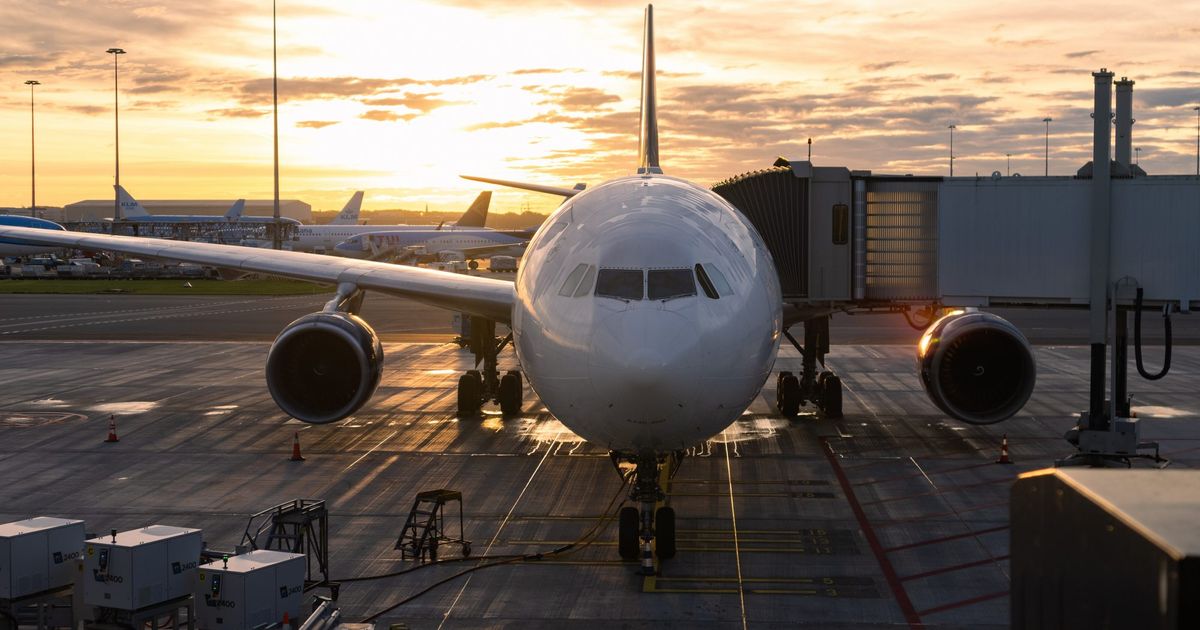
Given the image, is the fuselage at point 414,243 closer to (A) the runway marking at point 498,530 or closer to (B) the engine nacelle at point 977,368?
(A) the runway marking at point 498,530

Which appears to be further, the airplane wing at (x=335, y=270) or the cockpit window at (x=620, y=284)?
the airplane wing at (x=335, y=270)

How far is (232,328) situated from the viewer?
4862cm

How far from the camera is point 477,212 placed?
5153 inches

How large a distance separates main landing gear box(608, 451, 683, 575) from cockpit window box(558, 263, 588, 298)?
2.08 m

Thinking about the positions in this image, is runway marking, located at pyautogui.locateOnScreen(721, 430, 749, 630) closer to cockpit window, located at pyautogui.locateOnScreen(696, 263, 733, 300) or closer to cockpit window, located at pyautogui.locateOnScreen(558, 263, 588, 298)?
cockpit window, located at pyautogui.locateOnScreen(696, 263, 733, 300)

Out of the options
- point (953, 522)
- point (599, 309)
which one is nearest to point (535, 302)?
point (599, 309)

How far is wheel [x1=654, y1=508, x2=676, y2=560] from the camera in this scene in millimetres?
14539

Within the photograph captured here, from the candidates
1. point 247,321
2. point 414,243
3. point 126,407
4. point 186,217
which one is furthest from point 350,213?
point 126,407

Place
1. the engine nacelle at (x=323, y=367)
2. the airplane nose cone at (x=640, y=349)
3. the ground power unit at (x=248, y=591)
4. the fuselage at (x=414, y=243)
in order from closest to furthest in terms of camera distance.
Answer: the ground power unit at (x=248, y=591)
the airplane nose cone at (x=640, y=349)
the engine nacelle at (x=323, y=367)
the fuselage at (x=414, y=243)

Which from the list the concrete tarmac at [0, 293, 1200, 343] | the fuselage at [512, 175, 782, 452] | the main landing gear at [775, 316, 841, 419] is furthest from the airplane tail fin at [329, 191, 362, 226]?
the fuselage at [512, 175, 782, 452]

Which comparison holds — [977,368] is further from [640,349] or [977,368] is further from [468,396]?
[468,396]

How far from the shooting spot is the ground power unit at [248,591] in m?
11.1

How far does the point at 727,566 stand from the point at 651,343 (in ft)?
12.3

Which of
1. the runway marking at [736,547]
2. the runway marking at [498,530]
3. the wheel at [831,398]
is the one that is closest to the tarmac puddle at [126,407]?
the runway marking at [498,530]
